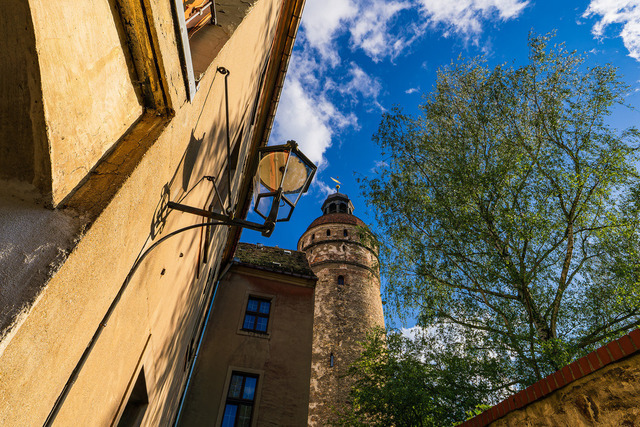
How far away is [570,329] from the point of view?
772 cm

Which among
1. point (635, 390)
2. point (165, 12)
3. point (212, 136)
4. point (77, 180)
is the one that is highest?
point (212, 136)

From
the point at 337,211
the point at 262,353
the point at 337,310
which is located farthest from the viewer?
the point at 337,211

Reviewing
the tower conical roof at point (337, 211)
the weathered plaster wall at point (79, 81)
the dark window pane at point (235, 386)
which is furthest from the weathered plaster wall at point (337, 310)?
the weathered plaster wall at point (79, 81)

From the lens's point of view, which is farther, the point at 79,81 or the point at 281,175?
the point at 281,175

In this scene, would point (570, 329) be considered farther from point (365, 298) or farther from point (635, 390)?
point (365, 298)

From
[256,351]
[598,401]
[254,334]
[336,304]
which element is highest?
[336,304]

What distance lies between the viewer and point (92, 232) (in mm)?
1302

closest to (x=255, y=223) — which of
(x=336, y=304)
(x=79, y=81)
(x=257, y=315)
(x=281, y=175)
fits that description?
(x=281, y=175)

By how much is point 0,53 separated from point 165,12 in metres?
0.89

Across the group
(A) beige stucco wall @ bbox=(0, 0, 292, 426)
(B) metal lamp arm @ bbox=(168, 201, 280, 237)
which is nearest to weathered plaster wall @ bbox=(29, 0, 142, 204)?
(A) beige stucco wall @ bbox=(0, 0, 292, 426)

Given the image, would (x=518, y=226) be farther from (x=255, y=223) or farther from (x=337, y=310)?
(x=337, y=310)

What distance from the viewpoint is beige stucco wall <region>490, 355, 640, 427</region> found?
2477 mm

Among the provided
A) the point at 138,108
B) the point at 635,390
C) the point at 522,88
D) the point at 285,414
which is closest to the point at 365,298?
the point at 285,414

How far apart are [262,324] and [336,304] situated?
389 inches
